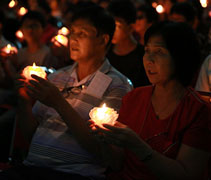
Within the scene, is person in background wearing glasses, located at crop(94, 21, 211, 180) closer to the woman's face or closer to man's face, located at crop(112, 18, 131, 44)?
the woman's face

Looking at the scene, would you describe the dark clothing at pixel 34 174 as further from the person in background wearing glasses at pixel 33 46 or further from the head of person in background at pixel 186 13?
the head of person in background at pixel 186 13

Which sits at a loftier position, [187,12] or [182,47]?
[187,12]

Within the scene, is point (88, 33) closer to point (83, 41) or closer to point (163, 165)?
point (83, 41)

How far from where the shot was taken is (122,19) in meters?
3.98

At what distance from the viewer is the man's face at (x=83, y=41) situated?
8.13 ft

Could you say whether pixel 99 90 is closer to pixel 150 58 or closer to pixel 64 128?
pixel 64 128

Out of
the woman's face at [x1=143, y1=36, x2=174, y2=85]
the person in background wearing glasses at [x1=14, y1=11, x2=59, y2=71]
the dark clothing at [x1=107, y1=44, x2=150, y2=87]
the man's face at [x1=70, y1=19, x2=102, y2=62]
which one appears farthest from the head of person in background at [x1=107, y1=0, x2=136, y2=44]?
the woman's face at [x1=143, y1=36, x2=174, y2=85]

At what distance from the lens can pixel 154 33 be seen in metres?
1.86

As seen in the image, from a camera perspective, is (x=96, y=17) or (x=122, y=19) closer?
(x=96, y=17)

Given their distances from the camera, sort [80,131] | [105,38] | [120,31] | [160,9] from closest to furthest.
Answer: [80,131] → [105,38] → [120,31] → [160,9]

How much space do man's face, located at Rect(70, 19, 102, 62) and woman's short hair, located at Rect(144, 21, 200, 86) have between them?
0.77 m

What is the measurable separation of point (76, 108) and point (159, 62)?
816mm

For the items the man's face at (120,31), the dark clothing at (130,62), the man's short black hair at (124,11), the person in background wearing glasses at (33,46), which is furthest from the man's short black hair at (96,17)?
the person in background wearing glasses at (33,46)

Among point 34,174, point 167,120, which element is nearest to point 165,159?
point 167,120
